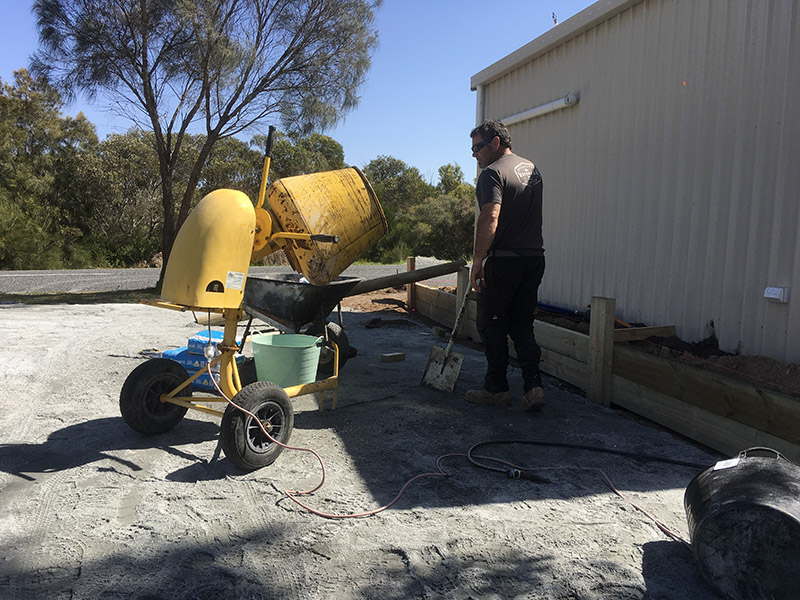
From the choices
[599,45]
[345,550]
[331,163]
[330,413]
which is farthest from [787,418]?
[331,163]

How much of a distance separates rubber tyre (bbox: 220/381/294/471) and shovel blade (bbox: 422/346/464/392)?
166 centimetres

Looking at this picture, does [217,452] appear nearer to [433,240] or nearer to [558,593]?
[558,593]

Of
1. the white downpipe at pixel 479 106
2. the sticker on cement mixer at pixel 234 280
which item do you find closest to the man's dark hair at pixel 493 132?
the sticker on cement mixer at pixel 234 280

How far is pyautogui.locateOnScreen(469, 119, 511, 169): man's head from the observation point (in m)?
4.05

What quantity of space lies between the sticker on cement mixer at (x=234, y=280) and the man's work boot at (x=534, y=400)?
2144 millimetres

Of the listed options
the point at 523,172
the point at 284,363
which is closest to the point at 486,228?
the point at 523,172

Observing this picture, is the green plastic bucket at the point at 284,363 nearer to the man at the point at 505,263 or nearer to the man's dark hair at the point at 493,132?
the man at the point at 505,263

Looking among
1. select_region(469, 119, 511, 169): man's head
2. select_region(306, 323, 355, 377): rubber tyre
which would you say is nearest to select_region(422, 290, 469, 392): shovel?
select_region(306, 323, 355, 377): rubber tyre

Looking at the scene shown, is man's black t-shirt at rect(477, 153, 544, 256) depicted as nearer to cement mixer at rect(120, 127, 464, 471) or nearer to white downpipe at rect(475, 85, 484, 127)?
cement mixer at rect(120, 127, 464, 471)

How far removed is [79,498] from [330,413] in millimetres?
1678

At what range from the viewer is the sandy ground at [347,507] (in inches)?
77.9

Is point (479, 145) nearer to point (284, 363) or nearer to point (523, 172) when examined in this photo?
point (523, 172)

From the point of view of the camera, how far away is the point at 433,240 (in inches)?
1088

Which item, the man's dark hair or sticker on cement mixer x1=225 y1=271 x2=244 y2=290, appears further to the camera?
the man's dark hair
